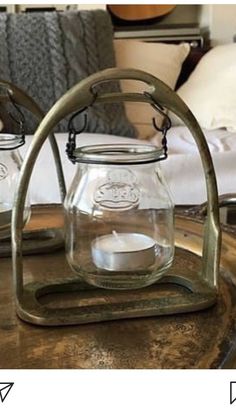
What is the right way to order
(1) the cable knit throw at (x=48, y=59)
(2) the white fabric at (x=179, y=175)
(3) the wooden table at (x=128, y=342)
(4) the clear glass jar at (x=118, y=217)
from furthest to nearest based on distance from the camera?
(1) the cable knit throw at (x=48, y=59)
(2) the white fabric at (x=179, y=175)
(4) the clear glass jar at (x=118, y=217)
(3) the wooden table at (x=128, y=342)

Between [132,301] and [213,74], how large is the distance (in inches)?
59.8

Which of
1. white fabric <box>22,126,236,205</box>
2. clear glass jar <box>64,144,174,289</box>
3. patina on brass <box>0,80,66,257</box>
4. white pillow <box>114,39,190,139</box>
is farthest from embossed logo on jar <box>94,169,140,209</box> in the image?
white pillow <box>114,39,190,139</box>

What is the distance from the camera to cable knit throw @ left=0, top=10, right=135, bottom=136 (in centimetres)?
180

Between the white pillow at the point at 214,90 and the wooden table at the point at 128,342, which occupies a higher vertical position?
the white pillow at the point at 214,90

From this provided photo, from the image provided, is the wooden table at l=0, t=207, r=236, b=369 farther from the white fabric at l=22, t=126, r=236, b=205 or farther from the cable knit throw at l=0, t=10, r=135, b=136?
the cable knit throw at l=0, t=10, r=135, b=136

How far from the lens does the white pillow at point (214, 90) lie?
1.89 meters

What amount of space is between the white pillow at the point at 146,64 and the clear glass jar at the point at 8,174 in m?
1.20

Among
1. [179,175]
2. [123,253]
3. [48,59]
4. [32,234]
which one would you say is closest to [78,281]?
[123,253]

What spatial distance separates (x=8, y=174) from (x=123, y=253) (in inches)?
8.7

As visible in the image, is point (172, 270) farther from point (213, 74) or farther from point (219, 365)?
point (213, 74)

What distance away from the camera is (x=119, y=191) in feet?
2.12

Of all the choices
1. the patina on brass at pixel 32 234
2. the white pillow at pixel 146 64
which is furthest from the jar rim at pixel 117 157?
the white pillow at pixel 146 64

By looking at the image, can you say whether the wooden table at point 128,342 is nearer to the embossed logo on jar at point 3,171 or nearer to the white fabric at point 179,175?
the embossed logo on jar at point 3,171
